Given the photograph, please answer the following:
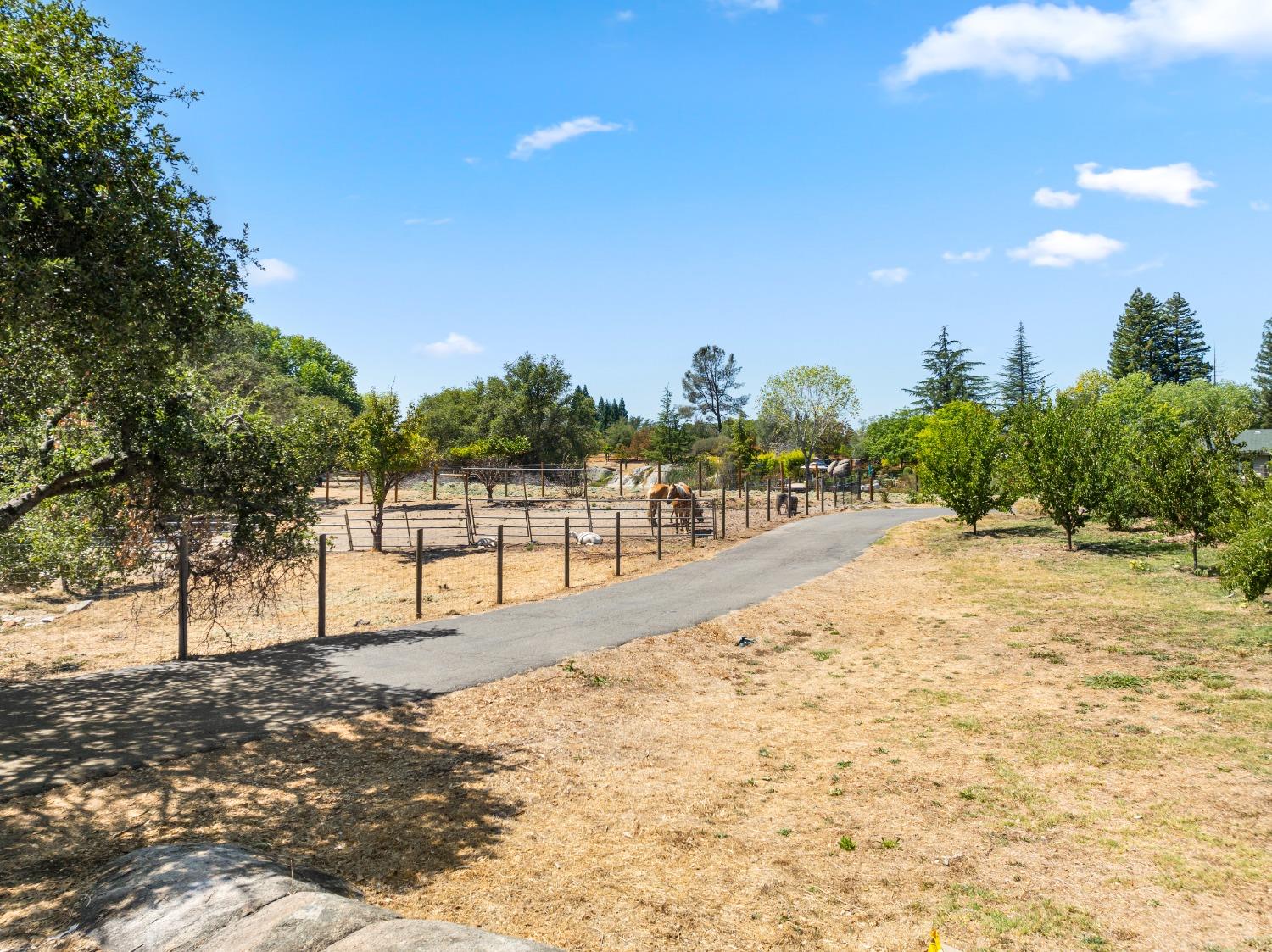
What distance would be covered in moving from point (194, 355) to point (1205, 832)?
39.8ft

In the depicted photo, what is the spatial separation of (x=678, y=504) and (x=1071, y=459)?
13.6 metres

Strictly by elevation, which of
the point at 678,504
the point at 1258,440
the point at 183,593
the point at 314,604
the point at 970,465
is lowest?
the point at 314,604

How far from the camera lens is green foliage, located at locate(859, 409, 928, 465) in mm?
59844

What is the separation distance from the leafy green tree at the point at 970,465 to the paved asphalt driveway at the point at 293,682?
1255 centimetres

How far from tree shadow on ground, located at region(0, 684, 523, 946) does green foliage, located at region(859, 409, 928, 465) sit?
52.1 m

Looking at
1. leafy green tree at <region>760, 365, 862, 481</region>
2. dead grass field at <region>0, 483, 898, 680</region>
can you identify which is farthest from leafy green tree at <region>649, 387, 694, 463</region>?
dead grass field at <region>0, 483, 898, 680</region>

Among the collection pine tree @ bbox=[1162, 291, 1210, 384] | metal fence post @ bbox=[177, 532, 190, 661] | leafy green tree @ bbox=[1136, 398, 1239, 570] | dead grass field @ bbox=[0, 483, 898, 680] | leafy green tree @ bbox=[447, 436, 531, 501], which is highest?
pine tree @ bbox=[1162, 291, 1210, 384]

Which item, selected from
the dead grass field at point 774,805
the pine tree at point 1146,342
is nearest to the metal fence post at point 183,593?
the dead grass field at point 774,805

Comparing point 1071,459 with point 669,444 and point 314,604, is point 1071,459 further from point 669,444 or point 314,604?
point 669,444

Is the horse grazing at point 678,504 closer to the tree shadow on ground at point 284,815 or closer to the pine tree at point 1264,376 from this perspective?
the tree shadow on ground at point 284,815

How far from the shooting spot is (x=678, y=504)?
30812mm

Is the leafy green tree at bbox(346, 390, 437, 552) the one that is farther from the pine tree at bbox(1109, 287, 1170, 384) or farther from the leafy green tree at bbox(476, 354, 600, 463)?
the pine tree at bbox(1109, 287, 1170, 384)

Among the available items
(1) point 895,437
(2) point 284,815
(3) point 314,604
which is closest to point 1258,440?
(1) point 895,437

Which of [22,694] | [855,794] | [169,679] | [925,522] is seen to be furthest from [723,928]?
[925,522]
